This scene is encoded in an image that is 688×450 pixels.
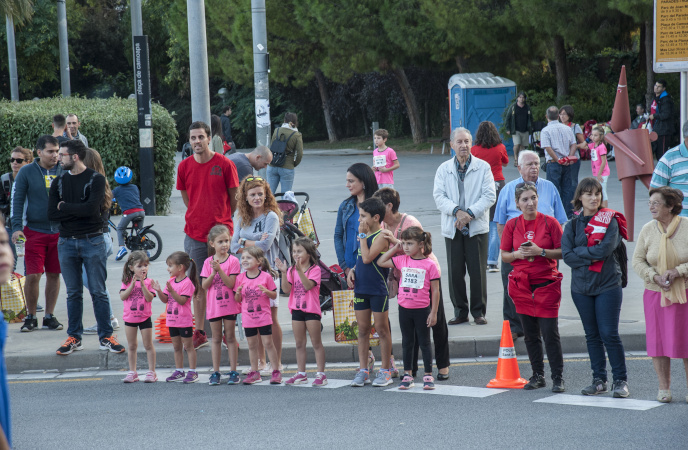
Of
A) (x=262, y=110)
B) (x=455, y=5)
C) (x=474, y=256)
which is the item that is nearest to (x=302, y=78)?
(x=455, y=5)

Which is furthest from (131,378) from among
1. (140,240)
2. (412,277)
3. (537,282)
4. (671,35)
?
(671,35)

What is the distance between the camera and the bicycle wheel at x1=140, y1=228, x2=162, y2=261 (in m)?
12.4

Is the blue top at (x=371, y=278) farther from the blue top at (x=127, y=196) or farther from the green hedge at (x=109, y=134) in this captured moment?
the green hedge at (x=109, y=134)

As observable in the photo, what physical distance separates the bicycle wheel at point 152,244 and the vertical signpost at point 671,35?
23.6 feet

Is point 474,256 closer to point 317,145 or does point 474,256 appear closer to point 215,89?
point 317,145

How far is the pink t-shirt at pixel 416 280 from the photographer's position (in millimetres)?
6738

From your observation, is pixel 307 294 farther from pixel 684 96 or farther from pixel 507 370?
pixel 684 96

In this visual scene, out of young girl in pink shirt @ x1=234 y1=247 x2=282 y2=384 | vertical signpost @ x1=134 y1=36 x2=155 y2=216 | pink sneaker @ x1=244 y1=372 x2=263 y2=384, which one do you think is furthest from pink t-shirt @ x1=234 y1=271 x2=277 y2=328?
vertical signpost @ x1=134 y1=36 x2=155 y2=216

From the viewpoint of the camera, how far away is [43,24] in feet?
139

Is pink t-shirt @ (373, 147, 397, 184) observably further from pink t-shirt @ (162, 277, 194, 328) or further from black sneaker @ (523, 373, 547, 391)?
black sneaker @ (523, 373, 547, 391)

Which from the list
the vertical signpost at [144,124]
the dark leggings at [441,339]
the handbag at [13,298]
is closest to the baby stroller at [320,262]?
the dark leggings at [441,339]

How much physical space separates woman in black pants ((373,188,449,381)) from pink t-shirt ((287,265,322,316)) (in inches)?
23.9

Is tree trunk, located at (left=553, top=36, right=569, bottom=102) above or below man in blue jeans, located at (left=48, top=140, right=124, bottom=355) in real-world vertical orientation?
above

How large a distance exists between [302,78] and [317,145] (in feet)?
15.2
